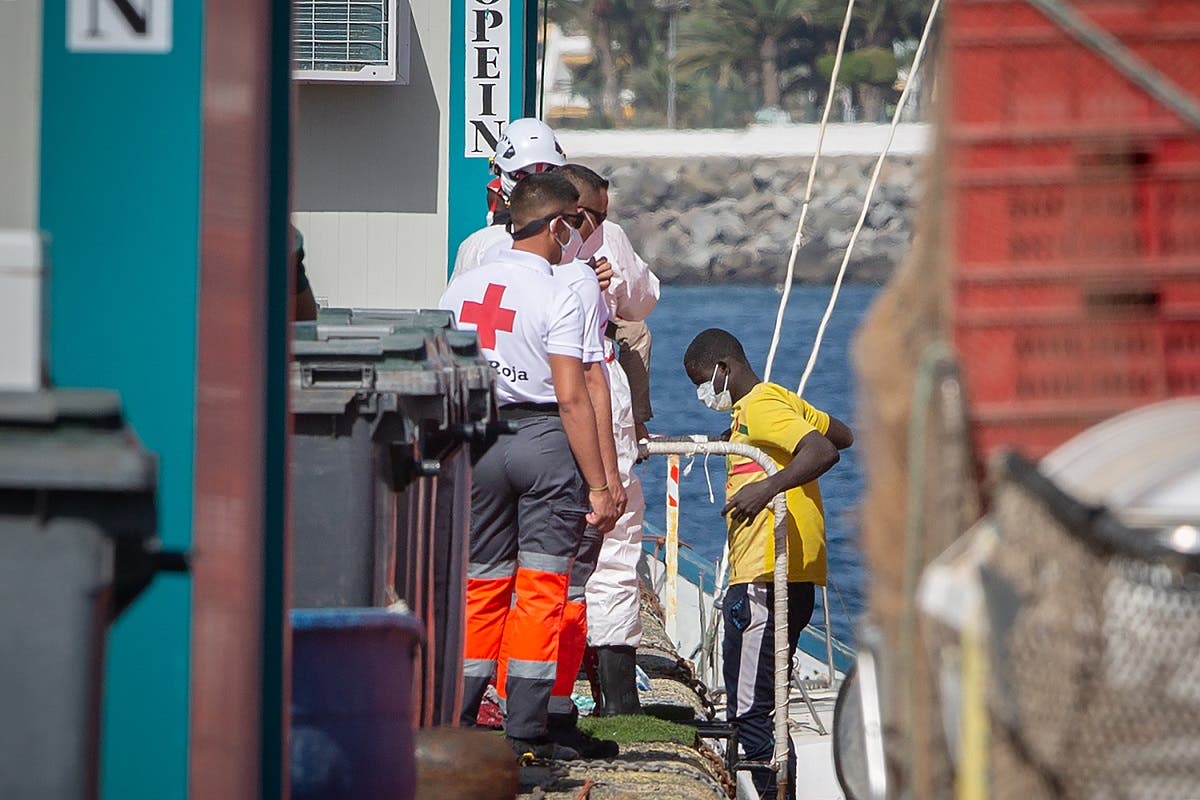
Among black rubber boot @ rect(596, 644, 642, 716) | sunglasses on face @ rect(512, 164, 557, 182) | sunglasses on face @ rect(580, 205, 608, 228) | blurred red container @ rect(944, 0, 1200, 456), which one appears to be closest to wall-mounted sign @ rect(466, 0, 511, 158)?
sunglasses on face @ rect(512, 164, 557, 182)

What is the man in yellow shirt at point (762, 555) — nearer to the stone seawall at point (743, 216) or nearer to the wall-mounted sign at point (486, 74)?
the wall-mounted sign at point (486, 74)

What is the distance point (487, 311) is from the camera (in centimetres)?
592

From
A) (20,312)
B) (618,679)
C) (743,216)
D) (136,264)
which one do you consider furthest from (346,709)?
(743,216)

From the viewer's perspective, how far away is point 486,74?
397 inches

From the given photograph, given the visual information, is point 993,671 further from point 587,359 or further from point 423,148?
point 423,148

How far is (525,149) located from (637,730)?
2347 millimetres

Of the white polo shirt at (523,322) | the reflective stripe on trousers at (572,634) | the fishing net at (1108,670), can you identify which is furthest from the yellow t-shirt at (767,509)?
the fishing net at (1108,670)

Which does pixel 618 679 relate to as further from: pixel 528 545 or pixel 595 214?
pixel 595 214

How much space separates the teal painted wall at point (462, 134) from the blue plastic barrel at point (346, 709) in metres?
6.86

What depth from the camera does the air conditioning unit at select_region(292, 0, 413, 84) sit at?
969 cm

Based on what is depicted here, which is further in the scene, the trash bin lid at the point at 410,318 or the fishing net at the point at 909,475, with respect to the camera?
the trash bin lid at the point at 410,318

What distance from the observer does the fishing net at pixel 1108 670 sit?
2.09m

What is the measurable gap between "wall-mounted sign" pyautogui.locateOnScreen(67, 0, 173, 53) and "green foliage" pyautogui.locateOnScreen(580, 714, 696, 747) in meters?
4.20

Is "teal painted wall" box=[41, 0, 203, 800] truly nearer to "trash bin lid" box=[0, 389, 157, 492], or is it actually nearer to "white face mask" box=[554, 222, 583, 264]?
"trash bin lid" box=[0, 389, 157, 492]
